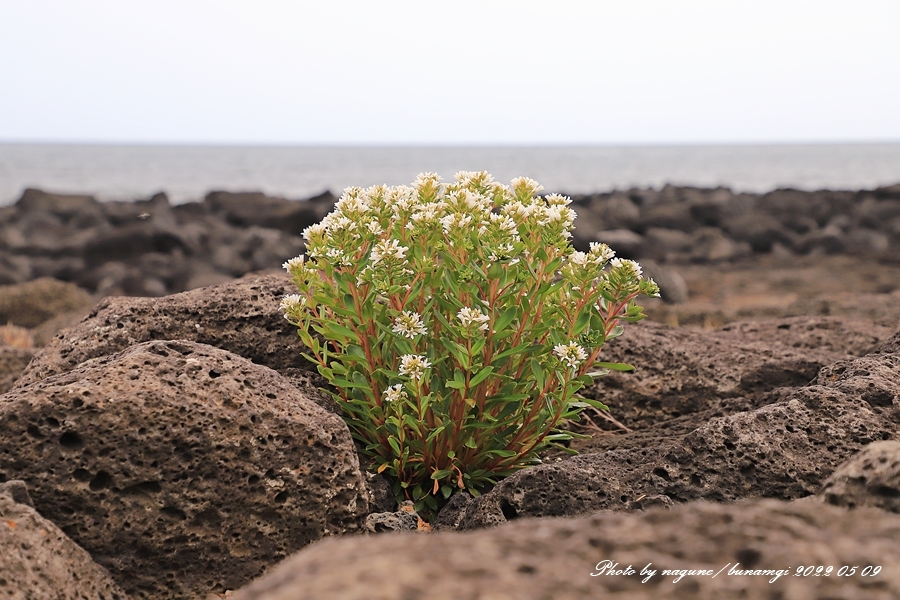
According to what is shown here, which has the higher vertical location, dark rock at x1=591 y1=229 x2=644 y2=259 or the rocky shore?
the rocky shore

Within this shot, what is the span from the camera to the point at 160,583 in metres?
3.06

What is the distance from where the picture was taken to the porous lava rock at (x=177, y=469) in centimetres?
296

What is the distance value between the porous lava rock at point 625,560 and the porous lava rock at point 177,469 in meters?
1.54

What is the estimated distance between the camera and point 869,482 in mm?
2172

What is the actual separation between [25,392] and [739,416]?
2651mm

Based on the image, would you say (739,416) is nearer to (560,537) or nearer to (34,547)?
(560,537)

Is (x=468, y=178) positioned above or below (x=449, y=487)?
above

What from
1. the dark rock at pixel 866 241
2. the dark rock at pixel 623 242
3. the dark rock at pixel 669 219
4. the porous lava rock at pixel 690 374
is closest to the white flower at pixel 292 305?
the porous lava rock at pixel 690 374

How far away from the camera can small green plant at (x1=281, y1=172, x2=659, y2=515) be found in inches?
133

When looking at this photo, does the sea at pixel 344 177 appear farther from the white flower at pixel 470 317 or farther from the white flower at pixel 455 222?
the white flower at pixel 470 317

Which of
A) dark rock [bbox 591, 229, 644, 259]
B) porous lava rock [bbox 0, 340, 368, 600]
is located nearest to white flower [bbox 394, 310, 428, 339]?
porous lava rock [bbox 0, 340, 368, 600]

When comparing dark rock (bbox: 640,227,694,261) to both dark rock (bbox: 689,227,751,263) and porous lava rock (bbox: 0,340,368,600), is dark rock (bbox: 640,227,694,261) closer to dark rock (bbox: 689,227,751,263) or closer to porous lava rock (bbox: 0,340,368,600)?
dark rock (bbox: 689,227,751,263)

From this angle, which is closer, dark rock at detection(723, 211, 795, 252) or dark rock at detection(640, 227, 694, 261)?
dark rock at detection(640, 227, 694, 261)

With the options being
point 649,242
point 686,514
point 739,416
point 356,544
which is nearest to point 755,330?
point 739,416
